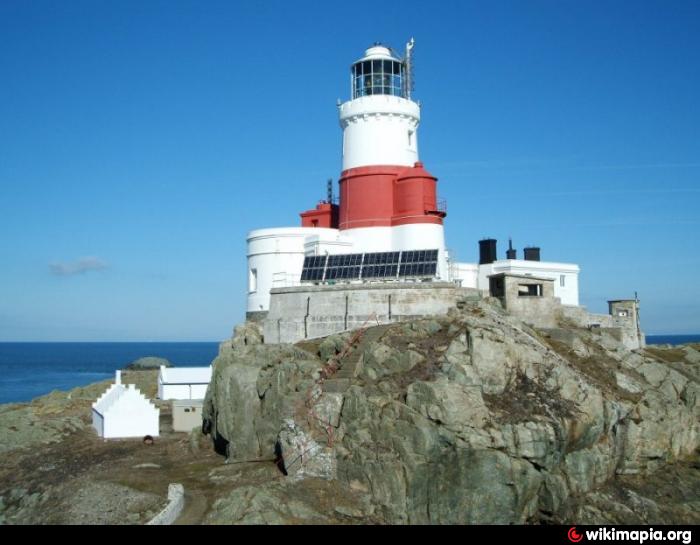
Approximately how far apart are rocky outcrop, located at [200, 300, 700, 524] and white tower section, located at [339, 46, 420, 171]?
33.3ft

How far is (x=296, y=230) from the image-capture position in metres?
36.3

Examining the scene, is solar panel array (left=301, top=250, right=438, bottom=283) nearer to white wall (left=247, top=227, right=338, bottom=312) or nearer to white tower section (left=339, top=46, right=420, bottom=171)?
white wall (left=247, top=227, right=338, bottom=312)

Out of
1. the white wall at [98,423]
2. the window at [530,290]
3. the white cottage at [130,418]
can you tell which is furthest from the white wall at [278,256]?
the window at [530,290]

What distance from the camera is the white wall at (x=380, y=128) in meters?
35.8

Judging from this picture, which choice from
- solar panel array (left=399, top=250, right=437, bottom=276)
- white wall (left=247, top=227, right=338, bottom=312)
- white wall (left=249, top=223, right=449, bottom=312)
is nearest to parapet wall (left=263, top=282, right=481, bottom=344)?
solar panel array (left=399, top=250, right=437, bottom=276)

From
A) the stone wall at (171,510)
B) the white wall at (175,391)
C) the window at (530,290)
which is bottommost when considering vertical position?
the stone wall at (171,510)

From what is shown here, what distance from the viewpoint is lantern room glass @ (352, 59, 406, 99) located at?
3631cm

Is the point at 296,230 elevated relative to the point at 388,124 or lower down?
lower down

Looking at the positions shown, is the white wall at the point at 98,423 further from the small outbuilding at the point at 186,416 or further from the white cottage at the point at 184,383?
the white cottage at the point at 184,383
